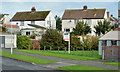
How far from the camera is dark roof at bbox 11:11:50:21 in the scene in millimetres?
67831

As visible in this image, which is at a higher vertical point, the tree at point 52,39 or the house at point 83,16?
the house at point 83,16

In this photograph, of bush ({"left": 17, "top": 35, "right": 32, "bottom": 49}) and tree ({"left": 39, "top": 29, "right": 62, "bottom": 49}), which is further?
bush ({"left": 17, "top": 35, "right": 32, "bottom": 49})

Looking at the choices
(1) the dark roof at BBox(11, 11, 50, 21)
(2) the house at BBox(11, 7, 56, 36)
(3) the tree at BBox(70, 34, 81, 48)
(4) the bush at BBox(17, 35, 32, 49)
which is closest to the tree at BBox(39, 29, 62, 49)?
(3) the tree at BBox(70, 34, 81, 48)

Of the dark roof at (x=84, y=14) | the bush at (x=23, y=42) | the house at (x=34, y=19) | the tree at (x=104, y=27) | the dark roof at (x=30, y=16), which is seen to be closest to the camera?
the bush at (x=23, y=42)

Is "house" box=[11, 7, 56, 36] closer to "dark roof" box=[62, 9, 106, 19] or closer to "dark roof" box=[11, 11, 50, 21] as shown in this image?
"dark roof" box=[11, 11, 50, 21]

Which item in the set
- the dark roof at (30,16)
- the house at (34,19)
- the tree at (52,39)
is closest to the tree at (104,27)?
the house at (34,19)

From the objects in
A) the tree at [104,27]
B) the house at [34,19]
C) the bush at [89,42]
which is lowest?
the bush at [89,42]

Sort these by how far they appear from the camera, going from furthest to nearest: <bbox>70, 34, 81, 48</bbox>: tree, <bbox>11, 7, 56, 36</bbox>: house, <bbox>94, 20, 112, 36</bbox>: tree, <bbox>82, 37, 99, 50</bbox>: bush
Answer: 1. <bbox>11, 7, 56, 36</bbox>: house
2. <bbox>94, 20, 112, 36</bbox>: tree
3. <bbox>82, 37, 99, 50</bbox>: bush
4. <bbox>70, 34, 81, 48</bbox>: tree

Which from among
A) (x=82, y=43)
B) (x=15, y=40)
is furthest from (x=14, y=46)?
(x=82, y=43)

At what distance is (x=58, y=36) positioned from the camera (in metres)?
41.6

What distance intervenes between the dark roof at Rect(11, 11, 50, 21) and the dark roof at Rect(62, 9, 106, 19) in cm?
619

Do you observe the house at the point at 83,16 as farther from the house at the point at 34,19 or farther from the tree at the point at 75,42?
the tree at the point at 75,42

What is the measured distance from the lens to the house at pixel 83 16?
64.4 meters

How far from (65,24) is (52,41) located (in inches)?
1072
